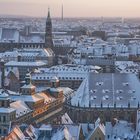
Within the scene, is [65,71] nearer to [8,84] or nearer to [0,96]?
[8,84]

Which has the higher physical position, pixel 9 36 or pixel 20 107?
pixel 20 107

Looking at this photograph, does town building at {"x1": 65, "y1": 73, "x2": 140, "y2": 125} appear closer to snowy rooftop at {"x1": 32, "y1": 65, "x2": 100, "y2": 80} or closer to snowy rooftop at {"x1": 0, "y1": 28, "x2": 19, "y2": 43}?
snowy rooftop at {"x1": 32, "y1": 65, "x2": 100, "y2": 80}

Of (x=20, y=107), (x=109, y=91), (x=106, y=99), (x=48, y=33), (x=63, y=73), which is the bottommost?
(x=63, y=73)

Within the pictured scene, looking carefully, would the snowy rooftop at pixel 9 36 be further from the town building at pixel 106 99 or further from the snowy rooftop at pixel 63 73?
the town building at pixel 106 99

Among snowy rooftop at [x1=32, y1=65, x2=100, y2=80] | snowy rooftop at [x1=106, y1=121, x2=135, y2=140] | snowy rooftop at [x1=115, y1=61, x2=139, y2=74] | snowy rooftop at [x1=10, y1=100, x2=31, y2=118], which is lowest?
snowy rooftop at [x1=115, y1=61, x2=139, y2=74]

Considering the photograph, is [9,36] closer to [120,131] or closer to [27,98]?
[27,98]

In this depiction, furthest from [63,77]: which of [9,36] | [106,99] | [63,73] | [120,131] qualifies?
[9,36]

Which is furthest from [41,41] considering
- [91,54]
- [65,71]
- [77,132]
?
[77,132]

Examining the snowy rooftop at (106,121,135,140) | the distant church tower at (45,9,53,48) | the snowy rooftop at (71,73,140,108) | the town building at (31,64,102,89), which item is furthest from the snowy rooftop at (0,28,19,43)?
the snowy rooftop at (106,121,135,140)

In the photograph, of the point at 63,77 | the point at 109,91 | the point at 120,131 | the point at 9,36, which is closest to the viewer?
the point at 120,131
